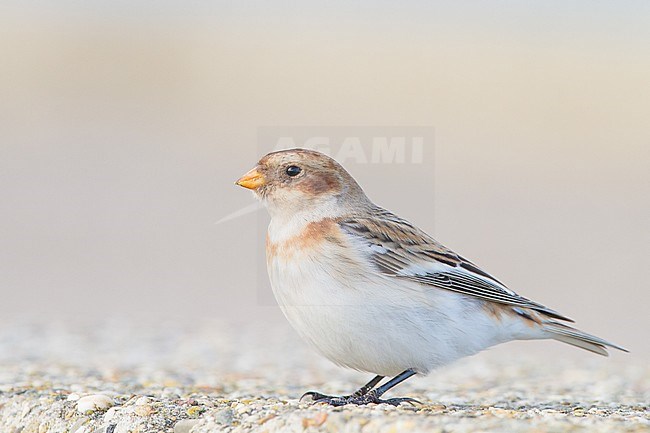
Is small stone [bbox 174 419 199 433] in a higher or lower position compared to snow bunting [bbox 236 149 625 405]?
lower

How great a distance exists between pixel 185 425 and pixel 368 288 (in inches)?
35.5

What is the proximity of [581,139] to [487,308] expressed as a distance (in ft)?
45.9

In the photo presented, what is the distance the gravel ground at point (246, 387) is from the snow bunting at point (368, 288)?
266 millimetres

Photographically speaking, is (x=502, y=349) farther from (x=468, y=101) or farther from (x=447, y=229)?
(x=468, y=101)

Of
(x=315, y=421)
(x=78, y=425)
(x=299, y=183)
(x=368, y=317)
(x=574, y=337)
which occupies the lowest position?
(x=78, y=425)

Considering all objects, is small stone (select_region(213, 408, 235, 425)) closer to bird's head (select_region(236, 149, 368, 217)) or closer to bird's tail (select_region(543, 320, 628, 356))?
bird's head (select_region(236, 149, 368, 217))

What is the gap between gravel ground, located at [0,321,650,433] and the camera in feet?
12.5

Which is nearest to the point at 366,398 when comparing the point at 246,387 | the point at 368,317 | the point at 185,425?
the point at 368,317

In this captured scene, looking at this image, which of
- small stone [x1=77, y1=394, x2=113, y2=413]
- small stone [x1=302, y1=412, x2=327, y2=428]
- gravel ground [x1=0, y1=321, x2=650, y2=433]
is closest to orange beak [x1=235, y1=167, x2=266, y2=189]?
gravel ground [x1=0, y1=321, x2=650, y2=433]

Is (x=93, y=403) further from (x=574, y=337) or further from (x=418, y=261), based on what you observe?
(x=574, y=337)

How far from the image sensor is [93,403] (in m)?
4.43

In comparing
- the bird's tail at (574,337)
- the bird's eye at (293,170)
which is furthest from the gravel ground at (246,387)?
the bird's eye at (293,170)

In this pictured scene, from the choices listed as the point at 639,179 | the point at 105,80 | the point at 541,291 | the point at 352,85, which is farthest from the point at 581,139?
the point at 105,80

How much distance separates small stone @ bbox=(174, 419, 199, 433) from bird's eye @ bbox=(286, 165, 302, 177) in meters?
1.24
